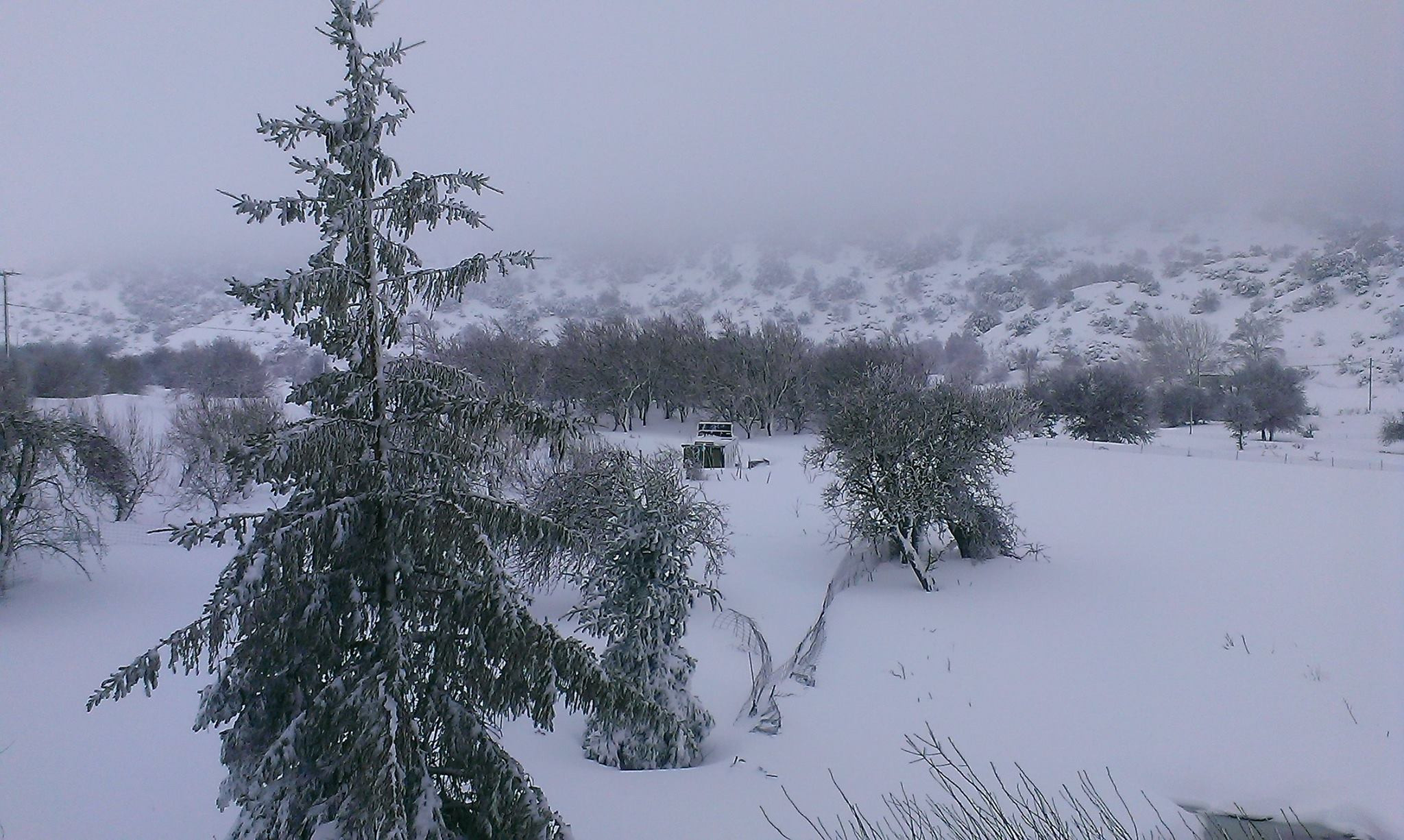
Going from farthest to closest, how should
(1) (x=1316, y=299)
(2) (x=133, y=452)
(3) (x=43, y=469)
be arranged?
1. (1) (x=1316, y=299)
2. (2) (x=133, y=452)
3. (3) (x=43, y=469)

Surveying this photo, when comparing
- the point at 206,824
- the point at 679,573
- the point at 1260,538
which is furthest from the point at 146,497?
the point at 1260,538

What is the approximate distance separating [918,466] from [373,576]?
551 inches

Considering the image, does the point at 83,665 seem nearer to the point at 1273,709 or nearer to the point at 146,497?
the point at 146,497

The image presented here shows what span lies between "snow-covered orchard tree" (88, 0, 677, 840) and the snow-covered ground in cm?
350

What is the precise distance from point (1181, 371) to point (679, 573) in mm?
78812

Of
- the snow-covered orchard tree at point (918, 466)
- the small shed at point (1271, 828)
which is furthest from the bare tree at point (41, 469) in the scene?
the small shed at point (1271, 828)

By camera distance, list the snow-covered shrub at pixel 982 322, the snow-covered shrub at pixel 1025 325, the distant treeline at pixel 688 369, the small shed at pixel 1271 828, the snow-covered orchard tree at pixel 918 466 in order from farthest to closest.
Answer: the snow-covered shrub at pixel 982 322
the snow-covered shrub at pixel 1025 325
the distant treeline at pixel 688 369
the snow-covered orchard tree at pixel 918 466
the small shed at pixel 1271 828

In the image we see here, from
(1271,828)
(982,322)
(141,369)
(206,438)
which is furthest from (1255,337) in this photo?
(141,369)

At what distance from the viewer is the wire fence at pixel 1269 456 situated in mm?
30625

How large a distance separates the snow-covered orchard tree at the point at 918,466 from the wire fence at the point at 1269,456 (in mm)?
20208

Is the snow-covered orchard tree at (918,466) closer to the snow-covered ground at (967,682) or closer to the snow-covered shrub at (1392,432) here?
the snow-covered ground at (967,682)

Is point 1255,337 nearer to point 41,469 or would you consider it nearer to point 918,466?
point 918,466

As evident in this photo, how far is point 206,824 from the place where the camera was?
27.3 feet

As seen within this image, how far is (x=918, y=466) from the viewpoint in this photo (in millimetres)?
17078
